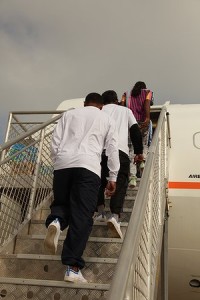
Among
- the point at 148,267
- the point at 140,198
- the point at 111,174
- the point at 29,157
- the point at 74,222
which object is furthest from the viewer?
the point at 29,157

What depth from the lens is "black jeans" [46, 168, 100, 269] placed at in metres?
2.95

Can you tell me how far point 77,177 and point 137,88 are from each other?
106 inches

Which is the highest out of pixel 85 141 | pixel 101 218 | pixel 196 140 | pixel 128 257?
pixel 196 140

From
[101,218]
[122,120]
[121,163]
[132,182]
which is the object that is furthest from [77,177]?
[132,182]

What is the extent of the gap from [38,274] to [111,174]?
3.72 feet

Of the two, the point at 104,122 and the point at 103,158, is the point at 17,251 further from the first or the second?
the point at 104,122

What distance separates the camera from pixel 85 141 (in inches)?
129

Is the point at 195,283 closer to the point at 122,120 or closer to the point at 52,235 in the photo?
the point at 122,120

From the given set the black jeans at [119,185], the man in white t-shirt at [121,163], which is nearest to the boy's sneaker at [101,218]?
the man in white t-shirt at [121,163]

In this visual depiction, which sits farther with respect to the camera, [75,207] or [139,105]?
[139,105]

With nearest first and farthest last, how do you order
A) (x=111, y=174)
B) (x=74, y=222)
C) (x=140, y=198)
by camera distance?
(x=140, y=198)
(x=74, y=222)
(x=111, y=174)

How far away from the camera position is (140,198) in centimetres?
225

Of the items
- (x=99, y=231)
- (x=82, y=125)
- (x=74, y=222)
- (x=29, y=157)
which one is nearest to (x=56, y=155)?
(x=82, y=125)

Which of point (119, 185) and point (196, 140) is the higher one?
point (196, 140)
